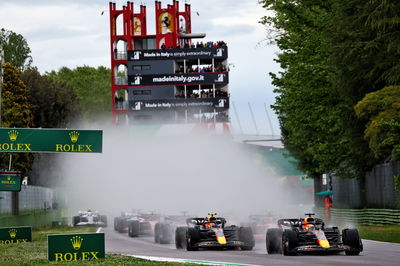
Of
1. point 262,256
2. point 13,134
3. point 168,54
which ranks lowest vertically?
point 262,256

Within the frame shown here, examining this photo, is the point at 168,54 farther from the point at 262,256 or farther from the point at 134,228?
the point at 262,256

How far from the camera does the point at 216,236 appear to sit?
95.3 feet

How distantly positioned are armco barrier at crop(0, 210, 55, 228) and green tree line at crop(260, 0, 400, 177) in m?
17.7

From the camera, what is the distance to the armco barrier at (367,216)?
47188 millimetres

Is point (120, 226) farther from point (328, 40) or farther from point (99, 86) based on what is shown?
point (99, 86)

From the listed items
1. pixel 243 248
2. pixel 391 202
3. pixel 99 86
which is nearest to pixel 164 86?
pixel 99 86

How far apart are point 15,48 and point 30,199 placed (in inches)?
2201

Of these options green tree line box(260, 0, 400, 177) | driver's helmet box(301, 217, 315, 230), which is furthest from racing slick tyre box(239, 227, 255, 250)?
green tree line box(260, 0, 400, 177)

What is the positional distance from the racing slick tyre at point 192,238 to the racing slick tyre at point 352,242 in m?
5.17

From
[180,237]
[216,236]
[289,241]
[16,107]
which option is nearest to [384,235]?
[180,237]

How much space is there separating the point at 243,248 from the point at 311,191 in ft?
455

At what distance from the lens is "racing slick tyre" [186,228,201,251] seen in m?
28.8

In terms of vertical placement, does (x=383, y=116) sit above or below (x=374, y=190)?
above

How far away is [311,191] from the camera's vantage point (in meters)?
167
